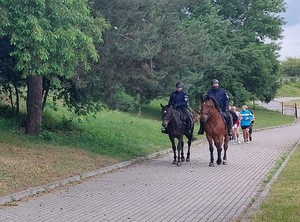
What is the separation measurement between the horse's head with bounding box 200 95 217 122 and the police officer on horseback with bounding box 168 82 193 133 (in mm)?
748

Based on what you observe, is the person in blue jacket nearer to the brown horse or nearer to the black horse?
the brown horse

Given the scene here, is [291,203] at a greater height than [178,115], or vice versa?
[178,115]

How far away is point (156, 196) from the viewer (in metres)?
13.0

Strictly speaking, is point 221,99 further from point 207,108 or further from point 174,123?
point 174,123

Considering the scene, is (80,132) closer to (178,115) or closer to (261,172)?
(178,115)

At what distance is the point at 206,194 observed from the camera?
43.5 feet

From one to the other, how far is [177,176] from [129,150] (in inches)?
215

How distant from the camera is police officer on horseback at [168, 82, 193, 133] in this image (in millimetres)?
19625

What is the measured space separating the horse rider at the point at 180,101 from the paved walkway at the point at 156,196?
5.46ft

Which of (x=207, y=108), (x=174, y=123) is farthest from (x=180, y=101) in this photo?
(x=207, y=108)

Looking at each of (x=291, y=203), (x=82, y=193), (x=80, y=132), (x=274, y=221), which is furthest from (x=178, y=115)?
(x=274, y=221)

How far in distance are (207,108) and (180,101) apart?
3.52 ft

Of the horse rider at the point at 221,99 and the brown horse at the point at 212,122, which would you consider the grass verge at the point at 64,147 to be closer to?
the brown horse at the point at 212,122

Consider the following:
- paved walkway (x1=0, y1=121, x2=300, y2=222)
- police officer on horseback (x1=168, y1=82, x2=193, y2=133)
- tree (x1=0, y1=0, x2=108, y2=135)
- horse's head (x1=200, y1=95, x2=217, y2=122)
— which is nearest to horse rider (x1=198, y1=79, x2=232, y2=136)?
horse's head (x1=200, y1=95, x2=217, y2=122)
